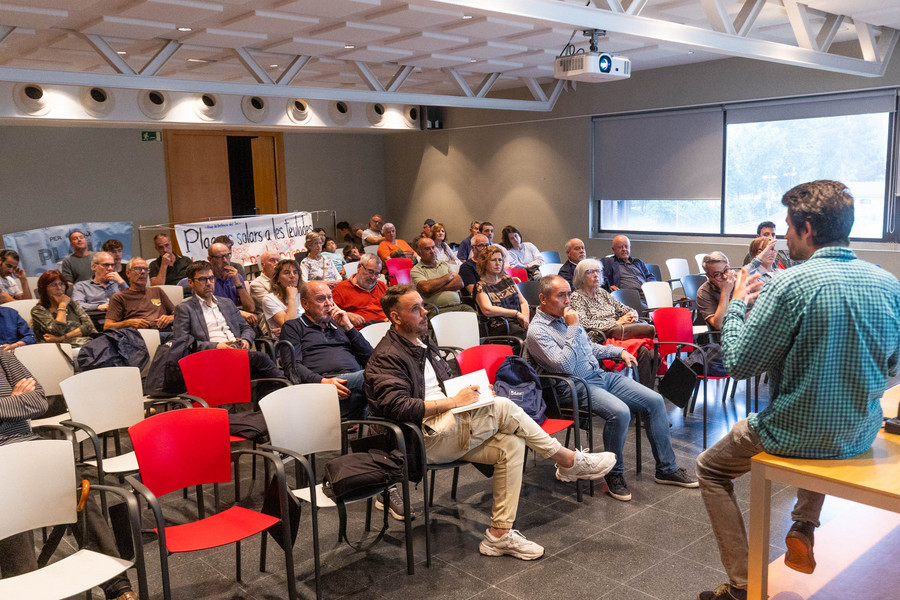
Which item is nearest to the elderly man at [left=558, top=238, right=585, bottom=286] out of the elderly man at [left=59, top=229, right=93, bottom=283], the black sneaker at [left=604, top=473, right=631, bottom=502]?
the black sneaker at [left=604, top=473, right=631, bottom=502]

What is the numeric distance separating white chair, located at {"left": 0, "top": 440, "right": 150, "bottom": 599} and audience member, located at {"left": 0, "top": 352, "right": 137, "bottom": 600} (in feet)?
0.21

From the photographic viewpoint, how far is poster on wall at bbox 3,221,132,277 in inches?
401

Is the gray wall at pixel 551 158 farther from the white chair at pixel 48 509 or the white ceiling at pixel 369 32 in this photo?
the white chair at pixel 48 509

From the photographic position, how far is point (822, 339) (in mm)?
2178

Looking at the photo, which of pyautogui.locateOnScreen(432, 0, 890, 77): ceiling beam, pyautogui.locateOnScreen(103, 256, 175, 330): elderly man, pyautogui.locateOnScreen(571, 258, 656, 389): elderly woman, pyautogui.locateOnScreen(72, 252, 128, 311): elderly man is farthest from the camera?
pyautogui.locateOnScreen(72, 252, 128, 311): elderly man

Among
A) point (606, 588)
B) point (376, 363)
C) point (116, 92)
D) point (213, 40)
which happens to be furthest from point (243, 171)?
point (606, 588)

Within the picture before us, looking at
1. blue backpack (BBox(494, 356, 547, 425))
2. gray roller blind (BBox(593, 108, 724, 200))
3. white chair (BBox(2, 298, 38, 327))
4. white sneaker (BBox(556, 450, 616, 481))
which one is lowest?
white sneaker (BBox(556, 450, 616, 481))

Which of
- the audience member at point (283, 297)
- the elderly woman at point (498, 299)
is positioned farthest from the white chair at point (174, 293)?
the elderly woman at point (498, 299)

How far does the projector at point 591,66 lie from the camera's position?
20.1 feet

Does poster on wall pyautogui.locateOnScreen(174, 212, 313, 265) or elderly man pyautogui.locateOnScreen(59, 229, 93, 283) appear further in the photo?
poster on wall pyautogui.locateOnScreen(174, 212, 313, 265)

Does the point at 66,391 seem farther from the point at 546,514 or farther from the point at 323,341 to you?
the point at 546,514

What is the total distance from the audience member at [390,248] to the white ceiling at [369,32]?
6.88ft

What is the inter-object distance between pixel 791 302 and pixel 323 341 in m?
2.99

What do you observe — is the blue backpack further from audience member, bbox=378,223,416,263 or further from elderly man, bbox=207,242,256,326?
audience member, bbox=378,223,416,263
